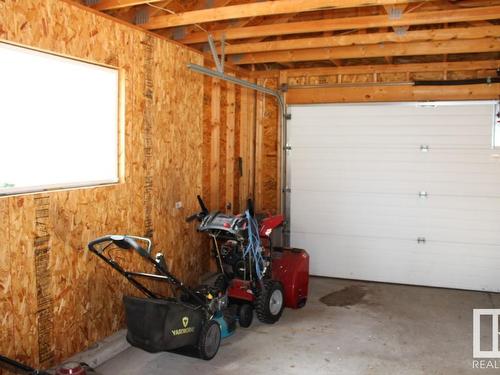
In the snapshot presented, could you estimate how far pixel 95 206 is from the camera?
390cm

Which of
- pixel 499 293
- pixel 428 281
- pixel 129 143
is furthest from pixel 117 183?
pixel 499 293

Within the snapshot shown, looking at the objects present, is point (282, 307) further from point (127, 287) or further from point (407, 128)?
point (407, 128)

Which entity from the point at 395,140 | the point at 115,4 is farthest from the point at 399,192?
the point at 115,4

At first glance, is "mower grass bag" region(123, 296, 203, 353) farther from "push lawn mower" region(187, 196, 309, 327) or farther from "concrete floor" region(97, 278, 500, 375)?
"push lawn mower" region(187, 196, 309, 327)

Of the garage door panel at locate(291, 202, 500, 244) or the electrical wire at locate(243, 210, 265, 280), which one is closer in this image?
the electrical wire at locate(243, 210, 265, 280)

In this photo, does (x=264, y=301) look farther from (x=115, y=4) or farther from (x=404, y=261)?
(x=115, y=4)

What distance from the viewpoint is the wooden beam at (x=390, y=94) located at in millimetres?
6047

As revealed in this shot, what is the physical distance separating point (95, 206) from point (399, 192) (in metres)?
4.06

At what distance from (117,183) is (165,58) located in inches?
56.8

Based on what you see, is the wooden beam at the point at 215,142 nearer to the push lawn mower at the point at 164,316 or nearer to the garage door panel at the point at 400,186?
the garage door panel at the point at 400,186

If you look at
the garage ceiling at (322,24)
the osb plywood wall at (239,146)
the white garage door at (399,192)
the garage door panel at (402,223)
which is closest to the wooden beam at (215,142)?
the osb plywood wall at (239,146)

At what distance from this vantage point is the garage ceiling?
154 inches

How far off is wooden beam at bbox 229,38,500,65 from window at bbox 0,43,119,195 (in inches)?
97.9

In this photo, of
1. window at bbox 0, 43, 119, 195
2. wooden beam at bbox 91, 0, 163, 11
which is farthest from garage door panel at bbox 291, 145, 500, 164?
wooden beam at bbox 91, 0, 163, 11
